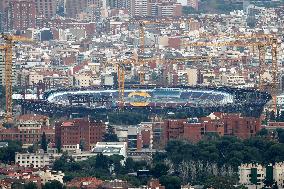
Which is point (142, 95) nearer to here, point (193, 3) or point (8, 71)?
point (8, 71)

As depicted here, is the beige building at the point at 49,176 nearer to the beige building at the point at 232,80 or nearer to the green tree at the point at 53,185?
the green tree at the point at 53,185

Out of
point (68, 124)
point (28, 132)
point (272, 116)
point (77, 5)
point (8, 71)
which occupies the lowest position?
point (272, 116)

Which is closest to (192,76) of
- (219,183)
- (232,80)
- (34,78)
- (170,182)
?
(232,80)

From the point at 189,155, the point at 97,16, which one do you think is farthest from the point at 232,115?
the point at 97,16

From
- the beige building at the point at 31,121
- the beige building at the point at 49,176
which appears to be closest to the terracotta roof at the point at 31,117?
the beige building at the point at 31,121

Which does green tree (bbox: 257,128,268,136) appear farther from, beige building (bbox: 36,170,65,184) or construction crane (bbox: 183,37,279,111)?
beige building (bbox: 36,170,65,184)

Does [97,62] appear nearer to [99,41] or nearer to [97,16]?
[99,41]
